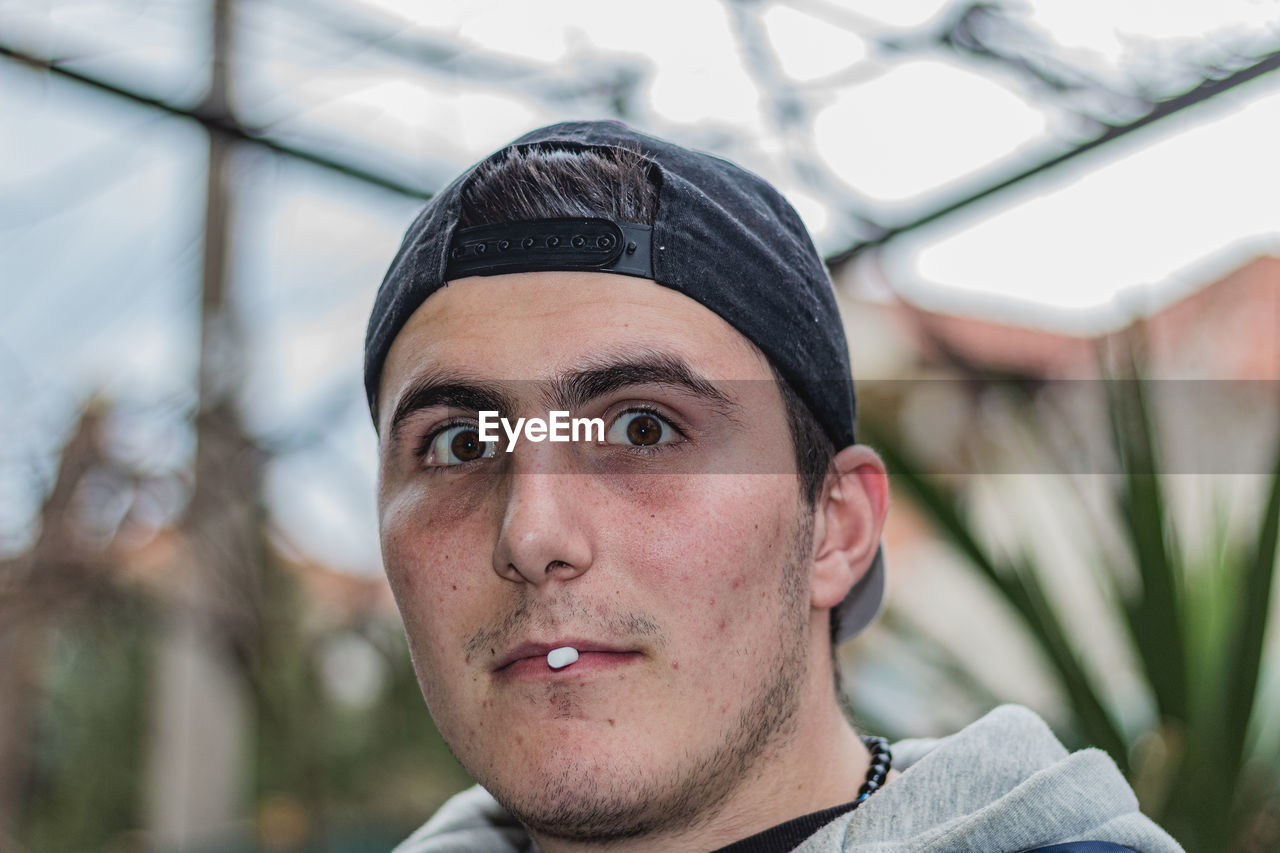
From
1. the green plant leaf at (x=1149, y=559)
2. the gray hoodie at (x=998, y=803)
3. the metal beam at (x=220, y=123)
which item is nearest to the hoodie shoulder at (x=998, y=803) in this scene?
the gray hoodie at (x=998, y=803)

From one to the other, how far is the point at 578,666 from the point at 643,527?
14 centimetres

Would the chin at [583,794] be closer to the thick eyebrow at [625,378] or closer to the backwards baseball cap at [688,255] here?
the thick eyebrow at [625,378]

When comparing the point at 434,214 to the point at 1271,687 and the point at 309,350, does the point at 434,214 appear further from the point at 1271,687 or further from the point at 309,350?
the point at 309,350

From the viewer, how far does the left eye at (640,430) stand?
105cm

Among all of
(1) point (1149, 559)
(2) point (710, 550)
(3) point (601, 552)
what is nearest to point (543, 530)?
(3) point (601, 552)

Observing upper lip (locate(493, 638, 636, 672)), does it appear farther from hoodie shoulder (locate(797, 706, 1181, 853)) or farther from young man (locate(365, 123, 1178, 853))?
hoodie shoulder (locate(797, 706, 1181, 853))

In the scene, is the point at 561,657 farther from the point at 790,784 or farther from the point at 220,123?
the point at 220,123

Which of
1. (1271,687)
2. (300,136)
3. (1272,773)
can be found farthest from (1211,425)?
(300,136)

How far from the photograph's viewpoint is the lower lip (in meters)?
0.95

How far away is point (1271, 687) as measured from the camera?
1.92 metres

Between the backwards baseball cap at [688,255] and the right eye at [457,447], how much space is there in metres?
0.14

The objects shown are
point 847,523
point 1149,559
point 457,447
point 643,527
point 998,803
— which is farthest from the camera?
point 1149,559

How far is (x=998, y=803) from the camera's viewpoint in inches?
34.8

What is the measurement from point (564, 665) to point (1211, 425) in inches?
79.5
